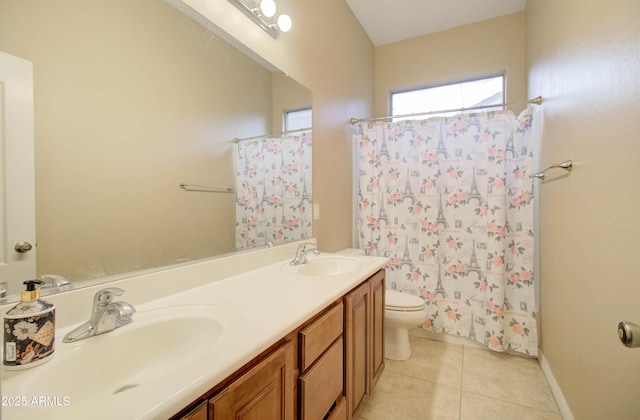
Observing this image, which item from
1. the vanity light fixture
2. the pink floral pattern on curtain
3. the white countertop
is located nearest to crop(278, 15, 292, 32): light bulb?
the vanity light fixture

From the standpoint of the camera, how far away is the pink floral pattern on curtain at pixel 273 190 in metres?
1.38

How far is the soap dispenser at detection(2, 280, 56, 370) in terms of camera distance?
56 cm

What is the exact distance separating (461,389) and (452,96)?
2494 millimetres

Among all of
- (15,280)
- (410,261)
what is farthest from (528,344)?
(15,280)

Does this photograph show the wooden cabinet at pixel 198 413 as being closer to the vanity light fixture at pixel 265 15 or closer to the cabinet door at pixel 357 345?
the cabinet door at pixel 357 345

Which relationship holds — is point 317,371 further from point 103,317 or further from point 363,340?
point 103,317

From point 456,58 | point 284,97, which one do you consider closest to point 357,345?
point 284,97

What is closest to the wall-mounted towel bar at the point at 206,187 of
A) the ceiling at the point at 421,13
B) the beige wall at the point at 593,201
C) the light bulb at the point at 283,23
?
the light bulb at the point at 283,23

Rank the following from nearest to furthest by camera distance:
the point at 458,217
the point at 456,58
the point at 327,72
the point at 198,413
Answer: the point at 198,413, the point at 327,72, the point at 458,217, the point at 456,58

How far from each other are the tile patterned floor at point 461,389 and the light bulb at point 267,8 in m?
2.18

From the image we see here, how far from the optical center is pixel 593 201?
45.4 inches

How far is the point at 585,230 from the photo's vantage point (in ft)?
4.08

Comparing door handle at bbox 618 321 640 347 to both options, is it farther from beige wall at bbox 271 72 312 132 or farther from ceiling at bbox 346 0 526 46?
ceiling at bbox 346 0 526 46

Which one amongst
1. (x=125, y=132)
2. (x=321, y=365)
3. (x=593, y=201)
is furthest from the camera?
(x=593, y=201)
